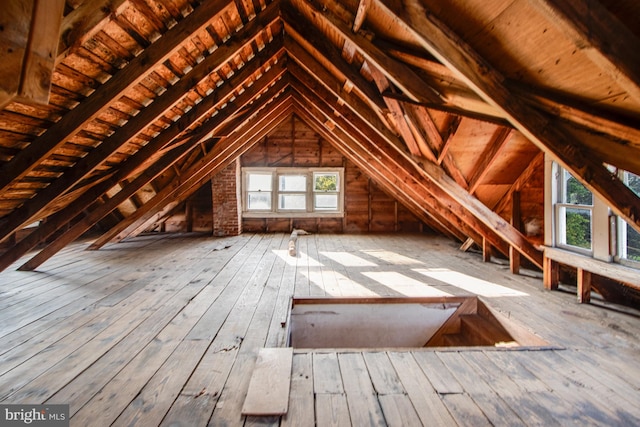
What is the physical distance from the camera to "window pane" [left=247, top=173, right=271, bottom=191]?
342 inches

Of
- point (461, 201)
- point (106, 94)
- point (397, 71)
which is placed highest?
point (397, 71)

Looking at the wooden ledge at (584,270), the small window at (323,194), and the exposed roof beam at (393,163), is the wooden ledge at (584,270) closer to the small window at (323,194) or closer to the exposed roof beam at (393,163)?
the exposed roof beam at (393,163)

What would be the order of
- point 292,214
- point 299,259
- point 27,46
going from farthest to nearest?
point 292,214 → point 299,259 → point 27,46

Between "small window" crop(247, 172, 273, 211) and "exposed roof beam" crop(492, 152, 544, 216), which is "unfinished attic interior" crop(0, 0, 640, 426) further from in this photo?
"small window" crop(247, 172, 273, 211)

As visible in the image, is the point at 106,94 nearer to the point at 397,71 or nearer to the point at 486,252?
the point at 397,71

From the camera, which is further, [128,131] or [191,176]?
[191,176]

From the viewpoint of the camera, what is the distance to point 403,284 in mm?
3904

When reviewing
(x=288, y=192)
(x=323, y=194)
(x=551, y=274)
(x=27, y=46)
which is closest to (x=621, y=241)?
(x=551, y=274)

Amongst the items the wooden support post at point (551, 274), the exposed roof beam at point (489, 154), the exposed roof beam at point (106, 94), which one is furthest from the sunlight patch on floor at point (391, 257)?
the exposed roof beam at point (106, 94)

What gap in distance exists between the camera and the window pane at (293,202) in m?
8.69

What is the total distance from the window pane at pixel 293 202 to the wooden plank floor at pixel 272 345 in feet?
15.3

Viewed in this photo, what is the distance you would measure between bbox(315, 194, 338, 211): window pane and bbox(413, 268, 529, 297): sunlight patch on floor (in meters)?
4.35

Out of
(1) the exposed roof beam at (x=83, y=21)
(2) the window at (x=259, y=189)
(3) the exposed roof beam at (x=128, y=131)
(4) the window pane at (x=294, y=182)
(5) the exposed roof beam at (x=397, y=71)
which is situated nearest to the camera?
(1) the exposed roof beam at (x=83, y=21)

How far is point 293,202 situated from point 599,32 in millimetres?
8240
